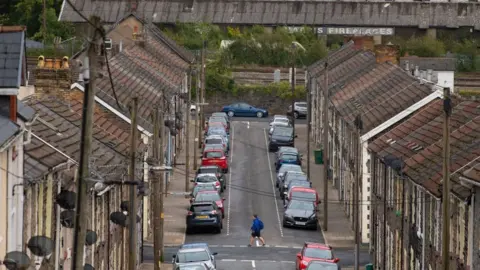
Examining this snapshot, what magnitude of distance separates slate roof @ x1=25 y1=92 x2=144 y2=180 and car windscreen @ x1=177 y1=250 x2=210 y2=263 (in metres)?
3.50

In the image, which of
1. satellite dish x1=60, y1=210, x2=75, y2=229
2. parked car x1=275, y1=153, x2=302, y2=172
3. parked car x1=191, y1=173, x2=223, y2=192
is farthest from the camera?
parked car x1=275, y1=153, x2=302, y2=172

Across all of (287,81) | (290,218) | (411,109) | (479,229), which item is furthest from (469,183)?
(287,81)

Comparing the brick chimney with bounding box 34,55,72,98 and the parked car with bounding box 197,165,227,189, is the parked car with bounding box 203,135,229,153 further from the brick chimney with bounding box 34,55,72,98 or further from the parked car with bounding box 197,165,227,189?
the brick chimney with bounding box 34,55,72,98

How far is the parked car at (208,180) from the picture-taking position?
207ft

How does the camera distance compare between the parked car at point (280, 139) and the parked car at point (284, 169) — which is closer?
the parked car at point (284, 169)

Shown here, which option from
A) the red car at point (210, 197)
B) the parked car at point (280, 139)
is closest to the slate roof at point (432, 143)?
the red car at point (210, 197)

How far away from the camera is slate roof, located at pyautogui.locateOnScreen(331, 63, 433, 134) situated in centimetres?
5184

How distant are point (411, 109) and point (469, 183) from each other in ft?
67.0

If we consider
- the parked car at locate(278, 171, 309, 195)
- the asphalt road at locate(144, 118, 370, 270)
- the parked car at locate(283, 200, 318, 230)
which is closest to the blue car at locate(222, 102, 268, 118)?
the asphalt road at locate(144, 118, 370, 270)

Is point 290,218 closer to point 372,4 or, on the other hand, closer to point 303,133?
point 303,133

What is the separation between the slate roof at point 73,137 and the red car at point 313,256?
621cm

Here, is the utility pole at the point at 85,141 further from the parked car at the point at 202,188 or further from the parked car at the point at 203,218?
the parked car at the point at 202,188

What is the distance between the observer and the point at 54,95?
41062 mm

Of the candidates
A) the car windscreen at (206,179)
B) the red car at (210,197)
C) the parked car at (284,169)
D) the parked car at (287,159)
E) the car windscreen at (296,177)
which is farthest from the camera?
the parked car at (287,159)
